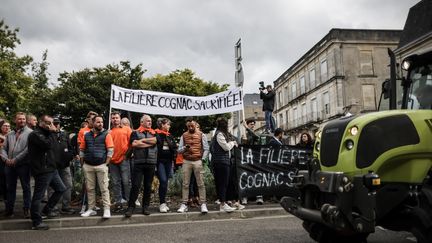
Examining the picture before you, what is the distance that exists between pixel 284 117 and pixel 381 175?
59.4 m

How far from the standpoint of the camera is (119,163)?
8.82 metres

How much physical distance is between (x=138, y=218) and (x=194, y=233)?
1.79 metres

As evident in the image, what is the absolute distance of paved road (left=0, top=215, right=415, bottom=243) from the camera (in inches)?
244

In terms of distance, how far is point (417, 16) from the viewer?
1212 inches

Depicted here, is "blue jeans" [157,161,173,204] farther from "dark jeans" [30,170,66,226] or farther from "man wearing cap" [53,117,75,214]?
"dark jeans" [30,170,66,226]

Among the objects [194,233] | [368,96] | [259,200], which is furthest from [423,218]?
[368,96]

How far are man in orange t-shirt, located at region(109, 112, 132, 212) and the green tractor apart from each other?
191 inches

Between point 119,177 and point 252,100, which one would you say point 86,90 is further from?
point 252,100

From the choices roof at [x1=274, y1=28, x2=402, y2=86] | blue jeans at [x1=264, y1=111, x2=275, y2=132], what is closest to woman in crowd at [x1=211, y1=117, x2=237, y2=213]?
blue jeans at [x1=264, y1=111, x2=275, y2=132]

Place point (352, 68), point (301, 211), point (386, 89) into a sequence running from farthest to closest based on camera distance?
point (352, 68) → point (386, 89) → point (301, 211)

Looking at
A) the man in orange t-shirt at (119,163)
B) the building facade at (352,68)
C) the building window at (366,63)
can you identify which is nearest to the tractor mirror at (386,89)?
the man in orange t-shirt at (119,163)

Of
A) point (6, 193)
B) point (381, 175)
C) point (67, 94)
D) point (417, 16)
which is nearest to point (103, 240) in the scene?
point (6, 193)

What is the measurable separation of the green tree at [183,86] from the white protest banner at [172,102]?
26.9 m

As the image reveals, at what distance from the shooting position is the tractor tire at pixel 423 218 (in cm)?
396
